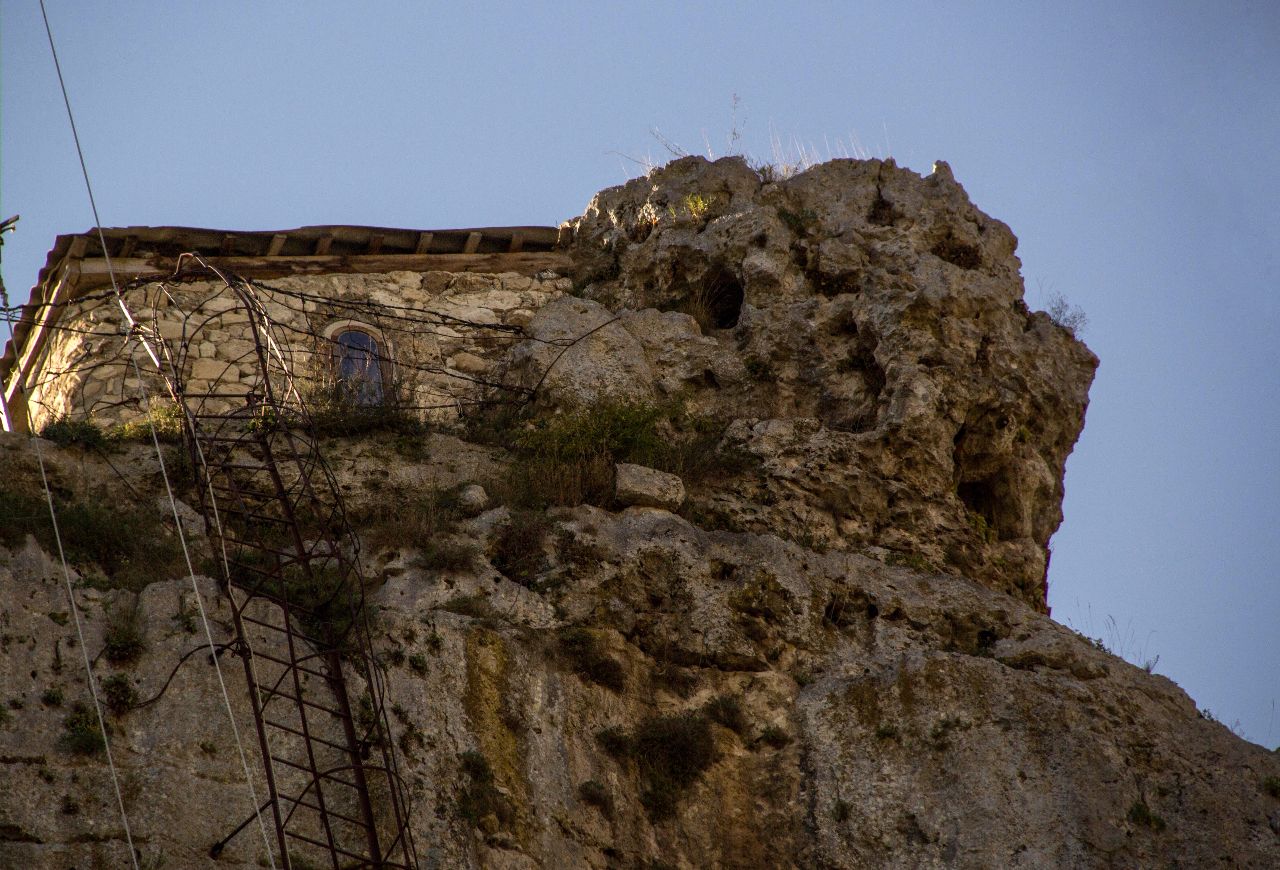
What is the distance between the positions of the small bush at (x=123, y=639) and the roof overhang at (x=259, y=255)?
504 centimetres

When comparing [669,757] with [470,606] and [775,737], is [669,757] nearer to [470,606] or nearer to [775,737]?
[775,737]

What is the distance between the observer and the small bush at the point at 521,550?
10727 millimetres

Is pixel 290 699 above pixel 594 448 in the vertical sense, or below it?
below

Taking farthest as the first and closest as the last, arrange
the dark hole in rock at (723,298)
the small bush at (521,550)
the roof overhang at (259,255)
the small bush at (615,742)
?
the dark hole in rock at (723,298) → the roof overhang at (259,255) → the small bush at (521,550) → the small bush at (615,742)

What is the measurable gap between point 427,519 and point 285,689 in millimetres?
2177

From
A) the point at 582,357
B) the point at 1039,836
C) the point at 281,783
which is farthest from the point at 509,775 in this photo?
the point at 582,357

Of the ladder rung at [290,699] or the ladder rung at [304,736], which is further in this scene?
the ladder rung at [290,699]

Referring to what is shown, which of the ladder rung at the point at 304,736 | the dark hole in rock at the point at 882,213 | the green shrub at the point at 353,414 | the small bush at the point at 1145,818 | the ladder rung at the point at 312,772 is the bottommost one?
the small bush at the point at 1145,818

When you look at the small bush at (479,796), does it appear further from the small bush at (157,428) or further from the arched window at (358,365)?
the arched window at (358,365)

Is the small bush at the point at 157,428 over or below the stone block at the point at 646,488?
over

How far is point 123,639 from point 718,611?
4083 mm

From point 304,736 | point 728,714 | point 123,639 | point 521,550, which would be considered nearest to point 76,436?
point 123,639

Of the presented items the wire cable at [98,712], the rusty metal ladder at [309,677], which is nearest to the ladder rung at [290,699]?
the rusty metal ladder at [309,677]

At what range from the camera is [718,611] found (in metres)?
10.7
